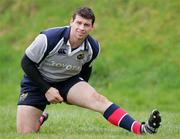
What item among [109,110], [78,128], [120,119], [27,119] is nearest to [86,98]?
[109,110]

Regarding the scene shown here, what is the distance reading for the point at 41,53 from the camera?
8.95 metres

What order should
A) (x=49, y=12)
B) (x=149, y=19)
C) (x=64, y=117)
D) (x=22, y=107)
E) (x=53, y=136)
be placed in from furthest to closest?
(x=49, y=12)
(x=149, y=19)
(x=64, y=117)
(x=22, y=107)
(x=53, y=136)

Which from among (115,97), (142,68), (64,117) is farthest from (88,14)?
(142,68)

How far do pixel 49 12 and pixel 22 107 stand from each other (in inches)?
599

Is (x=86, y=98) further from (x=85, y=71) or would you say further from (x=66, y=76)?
(x=85, y=71)

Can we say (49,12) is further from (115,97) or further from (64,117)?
(64,117)


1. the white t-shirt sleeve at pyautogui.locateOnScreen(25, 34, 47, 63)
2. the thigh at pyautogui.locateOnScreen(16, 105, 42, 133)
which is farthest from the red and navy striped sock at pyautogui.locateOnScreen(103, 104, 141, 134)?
the thigh at pyautogui.locateOnScreen(16, 105, 42, 133)

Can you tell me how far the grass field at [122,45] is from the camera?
20.4 meters

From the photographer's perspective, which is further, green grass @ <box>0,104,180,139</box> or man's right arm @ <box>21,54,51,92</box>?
man's right arm @ <box>21,54,51,92</box>

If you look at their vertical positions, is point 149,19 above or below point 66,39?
below

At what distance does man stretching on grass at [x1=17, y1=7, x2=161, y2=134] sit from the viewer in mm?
8805

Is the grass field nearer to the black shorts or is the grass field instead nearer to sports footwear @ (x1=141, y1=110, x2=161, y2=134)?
the black shorts

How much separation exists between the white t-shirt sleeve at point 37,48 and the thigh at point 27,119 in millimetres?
854

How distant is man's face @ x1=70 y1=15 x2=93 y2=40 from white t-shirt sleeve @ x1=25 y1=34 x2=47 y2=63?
384 millimetres
